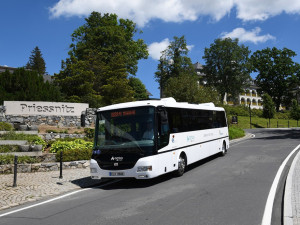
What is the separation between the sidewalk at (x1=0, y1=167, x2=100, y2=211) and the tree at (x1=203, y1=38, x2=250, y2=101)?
58774 mm

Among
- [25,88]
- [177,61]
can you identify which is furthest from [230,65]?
[25,88]

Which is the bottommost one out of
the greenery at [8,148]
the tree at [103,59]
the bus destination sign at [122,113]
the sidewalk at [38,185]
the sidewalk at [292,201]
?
the sidewalk at [38,185]

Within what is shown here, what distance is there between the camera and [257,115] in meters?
64.2

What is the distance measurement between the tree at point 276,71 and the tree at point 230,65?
359 inches

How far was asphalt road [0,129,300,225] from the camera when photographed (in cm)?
570

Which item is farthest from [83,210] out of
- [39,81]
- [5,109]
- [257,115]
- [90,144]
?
[257,115]

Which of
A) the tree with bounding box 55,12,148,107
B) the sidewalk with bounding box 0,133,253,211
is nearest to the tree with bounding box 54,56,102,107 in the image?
the tree with bounding box 55,12,148,107

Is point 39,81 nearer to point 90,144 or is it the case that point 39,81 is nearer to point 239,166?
point 90,144

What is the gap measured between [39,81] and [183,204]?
2666 centimetres

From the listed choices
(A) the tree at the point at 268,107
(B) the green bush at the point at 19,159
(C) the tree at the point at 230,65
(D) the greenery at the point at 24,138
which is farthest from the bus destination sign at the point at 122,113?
(C) the tree at the point at 230,65

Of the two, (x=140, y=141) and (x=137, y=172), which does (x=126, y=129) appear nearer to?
(x=140, y=141)

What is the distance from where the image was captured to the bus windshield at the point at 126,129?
9094 millimetres

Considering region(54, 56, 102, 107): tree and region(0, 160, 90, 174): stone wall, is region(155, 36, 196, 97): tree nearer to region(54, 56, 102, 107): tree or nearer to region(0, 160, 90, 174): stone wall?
region(54, 56, 102, 107): tree

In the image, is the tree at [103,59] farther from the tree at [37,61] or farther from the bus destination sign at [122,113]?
the tree at [37,61]
